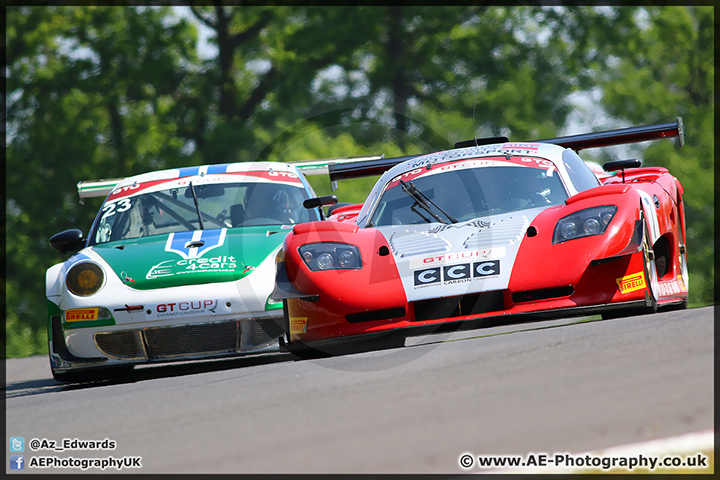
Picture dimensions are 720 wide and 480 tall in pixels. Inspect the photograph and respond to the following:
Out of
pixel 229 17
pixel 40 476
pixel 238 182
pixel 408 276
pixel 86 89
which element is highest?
pixel 229 17

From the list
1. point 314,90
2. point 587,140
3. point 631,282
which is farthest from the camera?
point 314,90

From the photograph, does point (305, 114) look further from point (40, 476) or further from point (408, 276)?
point (40, 476)

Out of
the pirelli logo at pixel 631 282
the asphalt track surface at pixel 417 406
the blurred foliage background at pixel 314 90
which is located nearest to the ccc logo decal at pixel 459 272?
the asphalt track surface at pixel 417 406

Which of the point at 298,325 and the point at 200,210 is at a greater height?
the point at 200,210

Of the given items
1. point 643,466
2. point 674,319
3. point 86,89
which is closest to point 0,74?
point 86,89

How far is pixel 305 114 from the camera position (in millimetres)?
26484

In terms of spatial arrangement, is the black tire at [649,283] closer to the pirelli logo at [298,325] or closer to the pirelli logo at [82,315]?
the pirelli logo at [298,325]

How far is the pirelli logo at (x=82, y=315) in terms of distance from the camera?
598cm

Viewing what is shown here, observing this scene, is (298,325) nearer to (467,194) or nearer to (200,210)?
(467,194)

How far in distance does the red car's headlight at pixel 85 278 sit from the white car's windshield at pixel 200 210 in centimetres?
100

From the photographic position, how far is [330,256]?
17.3ft

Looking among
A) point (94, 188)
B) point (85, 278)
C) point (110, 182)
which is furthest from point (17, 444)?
point (110, 182)

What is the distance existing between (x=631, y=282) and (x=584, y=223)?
43cm

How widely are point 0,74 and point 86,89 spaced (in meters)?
2.48
